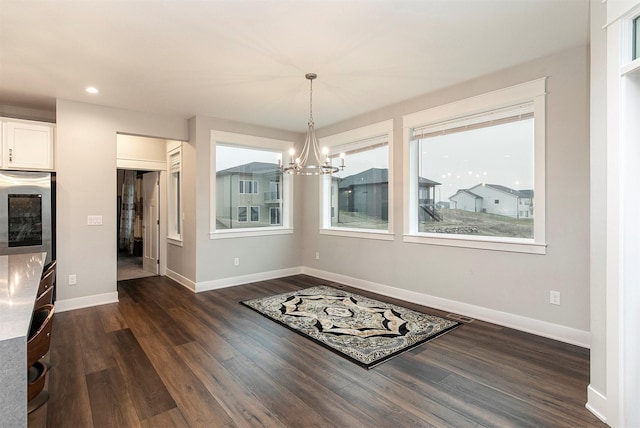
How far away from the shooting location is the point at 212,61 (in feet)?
10.6

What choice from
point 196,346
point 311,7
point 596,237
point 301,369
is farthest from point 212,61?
point 596,237

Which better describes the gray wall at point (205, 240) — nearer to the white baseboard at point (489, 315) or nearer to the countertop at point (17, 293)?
the white baseboard at point (489, 315)

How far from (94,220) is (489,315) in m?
5.28

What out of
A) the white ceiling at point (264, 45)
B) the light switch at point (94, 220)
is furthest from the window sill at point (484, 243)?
the light switch at point (94, 220)

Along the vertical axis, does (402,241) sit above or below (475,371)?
above

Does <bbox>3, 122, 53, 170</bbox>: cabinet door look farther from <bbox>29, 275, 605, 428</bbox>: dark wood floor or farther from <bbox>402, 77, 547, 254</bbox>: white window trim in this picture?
<bbox>402, 77, 547, 254</bbox>: white window trim

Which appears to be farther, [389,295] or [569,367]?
[389,295]

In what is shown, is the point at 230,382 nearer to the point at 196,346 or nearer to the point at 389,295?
the point at 196,346

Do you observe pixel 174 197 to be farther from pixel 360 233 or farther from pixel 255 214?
pixel 360 233

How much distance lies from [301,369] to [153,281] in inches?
166

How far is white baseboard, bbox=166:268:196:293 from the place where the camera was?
17.0 feet

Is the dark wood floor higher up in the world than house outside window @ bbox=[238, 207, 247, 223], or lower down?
lower down

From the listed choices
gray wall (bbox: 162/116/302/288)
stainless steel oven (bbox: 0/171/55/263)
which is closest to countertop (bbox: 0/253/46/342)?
stainless steel oven (bbox: 0/171/55/263)

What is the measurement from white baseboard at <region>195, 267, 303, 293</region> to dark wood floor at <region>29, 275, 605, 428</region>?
142cm
